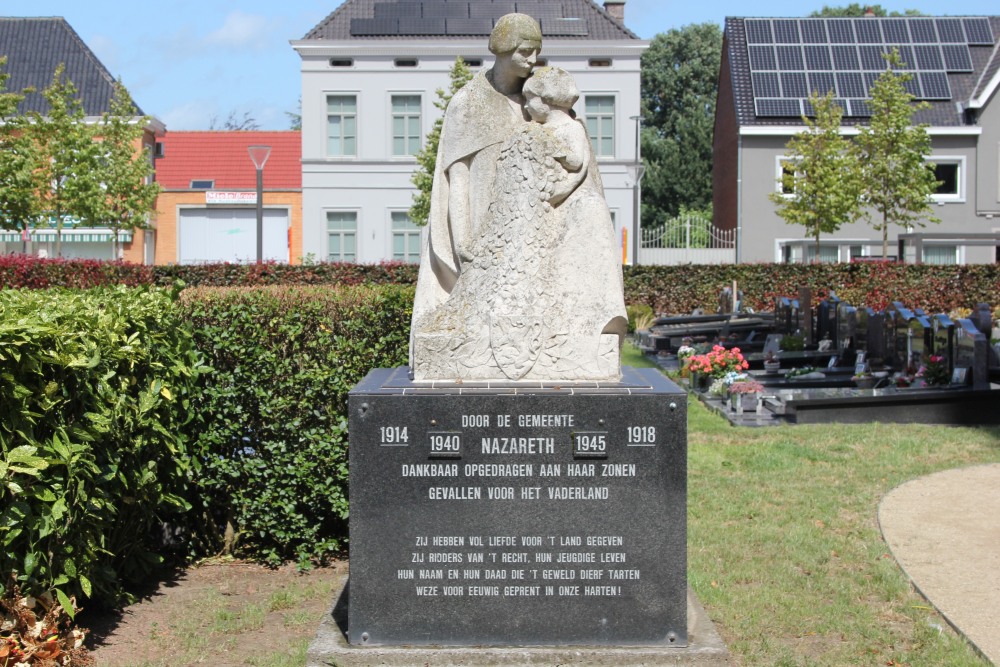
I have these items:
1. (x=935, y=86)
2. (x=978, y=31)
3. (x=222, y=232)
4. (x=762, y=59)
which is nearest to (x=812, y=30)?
(x=762, y=59)

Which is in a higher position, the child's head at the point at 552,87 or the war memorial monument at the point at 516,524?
the child's head at the point at 552,87

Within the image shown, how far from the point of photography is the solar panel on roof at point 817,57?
133ft

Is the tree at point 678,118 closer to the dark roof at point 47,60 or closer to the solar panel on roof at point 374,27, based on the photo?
the solar panel on roof at point 374,27

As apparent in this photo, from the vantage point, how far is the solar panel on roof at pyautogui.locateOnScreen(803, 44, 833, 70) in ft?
133

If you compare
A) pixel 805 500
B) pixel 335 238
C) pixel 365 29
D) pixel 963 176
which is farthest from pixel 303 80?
pixel 805 500

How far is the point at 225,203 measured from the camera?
160 ft

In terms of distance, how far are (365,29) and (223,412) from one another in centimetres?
3366

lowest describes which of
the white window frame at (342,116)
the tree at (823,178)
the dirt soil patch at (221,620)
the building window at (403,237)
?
the dirt soil patch at (221,620)

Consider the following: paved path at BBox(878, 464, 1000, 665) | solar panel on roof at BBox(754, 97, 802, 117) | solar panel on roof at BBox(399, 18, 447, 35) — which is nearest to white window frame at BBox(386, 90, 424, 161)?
solar panel on roof at BBox(399, 18, 447, 35)

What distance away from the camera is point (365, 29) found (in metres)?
38.9

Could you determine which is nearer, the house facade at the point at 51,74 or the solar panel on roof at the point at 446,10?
the solar panel on roof at the point at 446,10

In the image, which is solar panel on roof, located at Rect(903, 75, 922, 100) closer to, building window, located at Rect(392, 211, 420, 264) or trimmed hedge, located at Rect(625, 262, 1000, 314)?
trimmed hedge, located at Rect(625, 262, 1000, 314)

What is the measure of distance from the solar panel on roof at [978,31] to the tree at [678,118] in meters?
20.9

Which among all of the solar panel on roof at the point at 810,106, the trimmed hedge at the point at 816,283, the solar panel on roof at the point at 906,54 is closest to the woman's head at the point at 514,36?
the trimmed hedge at the point at 816,283
